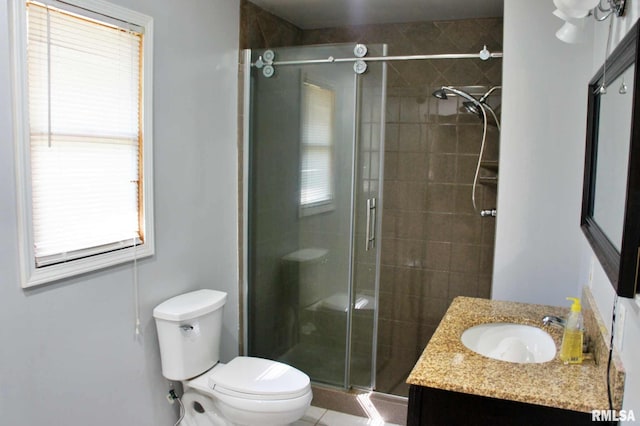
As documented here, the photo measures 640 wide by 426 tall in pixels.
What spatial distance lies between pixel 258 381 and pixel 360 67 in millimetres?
1739

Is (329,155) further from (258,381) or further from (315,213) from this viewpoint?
(258,381)

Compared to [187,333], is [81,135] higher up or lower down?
higher up

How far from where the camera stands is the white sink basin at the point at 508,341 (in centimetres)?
205

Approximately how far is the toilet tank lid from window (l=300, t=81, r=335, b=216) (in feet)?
2.62

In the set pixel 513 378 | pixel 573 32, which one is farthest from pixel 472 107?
pixel 513 378

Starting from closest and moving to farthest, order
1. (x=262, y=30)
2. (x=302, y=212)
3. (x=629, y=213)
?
(x=629, y=213) < (x=302, y=212) < (x=262, y=30)

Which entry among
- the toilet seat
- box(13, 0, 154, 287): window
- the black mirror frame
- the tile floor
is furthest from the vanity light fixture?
the tile floor

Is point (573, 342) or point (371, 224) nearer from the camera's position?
point (573, 342)

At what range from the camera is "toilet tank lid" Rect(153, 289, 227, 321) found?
246 centimetres

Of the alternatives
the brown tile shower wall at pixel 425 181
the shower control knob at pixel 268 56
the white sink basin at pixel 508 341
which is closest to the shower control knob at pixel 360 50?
the shower control knob at pixel 268 56

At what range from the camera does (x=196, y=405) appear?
268cm

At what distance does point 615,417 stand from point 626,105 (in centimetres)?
83

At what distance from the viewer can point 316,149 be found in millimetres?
3123

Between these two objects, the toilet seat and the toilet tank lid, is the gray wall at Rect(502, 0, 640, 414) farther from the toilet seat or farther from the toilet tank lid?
the toilet tank lid
